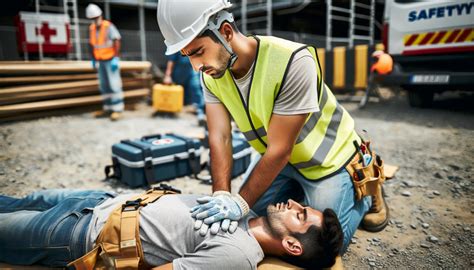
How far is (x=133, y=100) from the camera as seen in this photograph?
8.46 meters

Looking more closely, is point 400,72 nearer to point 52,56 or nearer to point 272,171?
point 272,171

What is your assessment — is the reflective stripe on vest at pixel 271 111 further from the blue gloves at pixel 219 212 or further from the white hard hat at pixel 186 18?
the blue gloves at pixel 219 212

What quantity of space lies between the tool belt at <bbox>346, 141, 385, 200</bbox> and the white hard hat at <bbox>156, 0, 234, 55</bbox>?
4.70ft

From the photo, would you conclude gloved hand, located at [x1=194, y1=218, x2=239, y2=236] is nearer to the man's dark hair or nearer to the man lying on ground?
the man lying on ground

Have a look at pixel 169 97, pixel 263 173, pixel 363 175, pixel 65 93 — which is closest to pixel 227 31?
pixel 263 173

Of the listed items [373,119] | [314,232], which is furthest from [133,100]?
[314,232]

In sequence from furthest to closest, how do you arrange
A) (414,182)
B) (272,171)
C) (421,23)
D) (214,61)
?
(421,23)
(414,182)
(272,171)
(214,61)

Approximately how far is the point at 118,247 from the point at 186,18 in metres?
1.29

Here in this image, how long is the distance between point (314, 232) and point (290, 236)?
0.46ft

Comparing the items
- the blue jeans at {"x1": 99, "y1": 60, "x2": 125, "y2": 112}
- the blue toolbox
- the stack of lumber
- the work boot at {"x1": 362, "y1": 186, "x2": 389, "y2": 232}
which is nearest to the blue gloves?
the work boot at {"x1": 362, "y1": 186, "x2": 389, "y2": 232}

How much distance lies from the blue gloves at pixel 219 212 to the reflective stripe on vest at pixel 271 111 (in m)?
0.54

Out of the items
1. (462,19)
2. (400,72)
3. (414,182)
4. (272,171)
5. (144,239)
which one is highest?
(462,19)

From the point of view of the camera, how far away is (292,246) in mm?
1983

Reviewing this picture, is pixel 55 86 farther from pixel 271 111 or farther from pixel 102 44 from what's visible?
pixel 271 111
